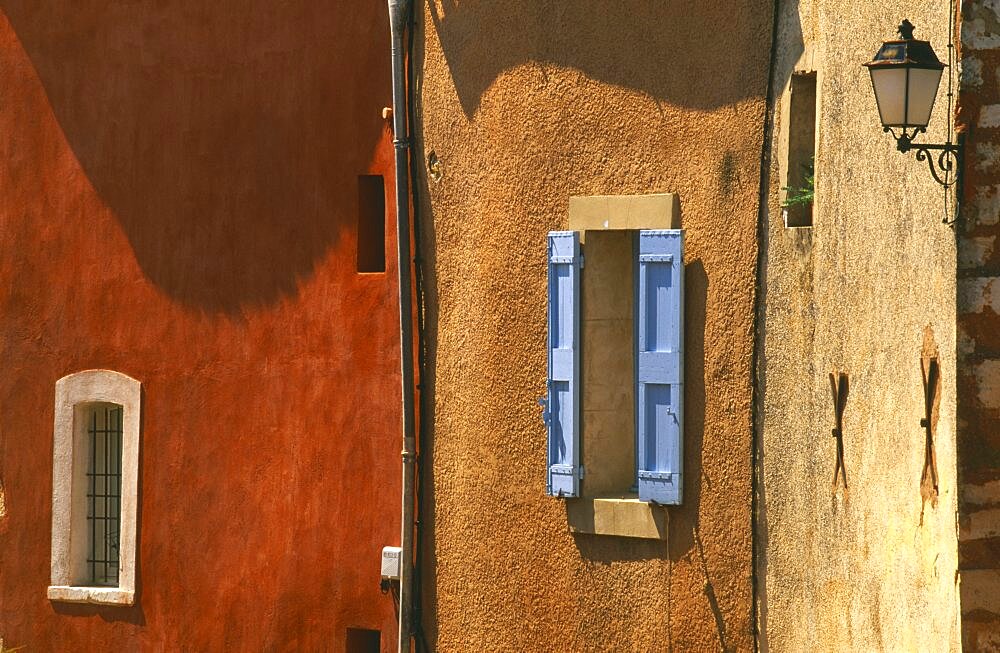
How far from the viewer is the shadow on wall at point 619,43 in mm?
8359

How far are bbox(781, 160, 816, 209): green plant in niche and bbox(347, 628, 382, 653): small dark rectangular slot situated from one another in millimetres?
3744

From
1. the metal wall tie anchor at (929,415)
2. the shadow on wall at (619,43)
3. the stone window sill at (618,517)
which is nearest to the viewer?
the metal wall tie anchor at (929,415)

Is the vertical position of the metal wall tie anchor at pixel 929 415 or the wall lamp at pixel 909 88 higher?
the wall lamp at pixel 909 88

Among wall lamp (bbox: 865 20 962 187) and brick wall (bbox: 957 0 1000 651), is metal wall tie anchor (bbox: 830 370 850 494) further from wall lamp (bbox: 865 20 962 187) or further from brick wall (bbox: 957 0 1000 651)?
wall lamp (bbox: 865 20 962 187)

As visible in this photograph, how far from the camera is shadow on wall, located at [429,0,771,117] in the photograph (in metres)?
8.36

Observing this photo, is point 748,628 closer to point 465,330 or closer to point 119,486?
point 465,330

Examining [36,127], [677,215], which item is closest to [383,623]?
[677,215]

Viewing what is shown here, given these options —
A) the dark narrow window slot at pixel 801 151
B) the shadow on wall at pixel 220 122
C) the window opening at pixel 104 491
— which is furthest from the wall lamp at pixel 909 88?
the window opening at pixel 104 491

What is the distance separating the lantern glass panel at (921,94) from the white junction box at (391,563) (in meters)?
4.57

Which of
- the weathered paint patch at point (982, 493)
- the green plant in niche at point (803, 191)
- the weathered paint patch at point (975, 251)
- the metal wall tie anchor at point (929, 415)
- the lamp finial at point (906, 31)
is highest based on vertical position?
the lamp finial at point (906, 31)

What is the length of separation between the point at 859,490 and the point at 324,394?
3.90 metres

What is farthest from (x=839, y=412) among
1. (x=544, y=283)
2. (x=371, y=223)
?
(x=371, y=223)

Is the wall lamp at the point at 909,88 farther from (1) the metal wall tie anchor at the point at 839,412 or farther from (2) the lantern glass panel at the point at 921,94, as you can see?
(1) the metal wall tie anchor at the point at 839,412

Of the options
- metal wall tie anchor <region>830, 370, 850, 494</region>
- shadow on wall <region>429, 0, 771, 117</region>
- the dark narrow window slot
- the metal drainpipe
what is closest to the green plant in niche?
the dark narrow window slot
